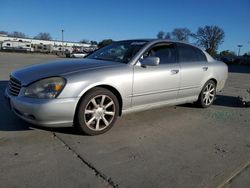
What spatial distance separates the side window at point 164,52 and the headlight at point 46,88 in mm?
1675

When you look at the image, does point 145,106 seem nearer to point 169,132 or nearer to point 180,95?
point 169,132

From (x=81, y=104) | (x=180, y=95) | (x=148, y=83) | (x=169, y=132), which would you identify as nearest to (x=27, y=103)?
(x=81, y=104)

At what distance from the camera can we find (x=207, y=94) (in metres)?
5.46

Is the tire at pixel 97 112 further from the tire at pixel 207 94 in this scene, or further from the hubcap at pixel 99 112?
the tire at pixel 207 94

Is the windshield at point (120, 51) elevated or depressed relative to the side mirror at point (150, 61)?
elevated

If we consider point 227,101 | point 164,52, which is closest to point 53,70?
point 164,52

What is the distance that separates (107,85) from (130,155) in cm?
109

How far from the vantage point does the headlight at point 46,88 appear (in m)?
3.24

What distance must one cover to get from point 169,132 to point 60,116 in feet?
5.50

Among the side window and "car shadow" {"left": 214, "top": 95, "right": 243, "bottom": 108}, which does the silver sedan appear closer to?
the side window

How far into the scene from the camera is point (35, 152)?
2998mm

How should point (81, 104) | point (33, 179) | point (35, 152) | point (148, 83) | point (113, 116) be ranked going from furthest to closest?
point (148, 83) < point (113, 116) < point (81, 104) < point (35, 152) < point (33, 179)

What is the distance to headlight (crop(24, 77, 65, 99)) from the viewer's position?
3.24 metres

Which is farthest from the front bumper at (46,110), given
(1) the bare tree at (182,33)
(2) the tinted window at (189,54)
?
(1) the bare tree at (182,33)
